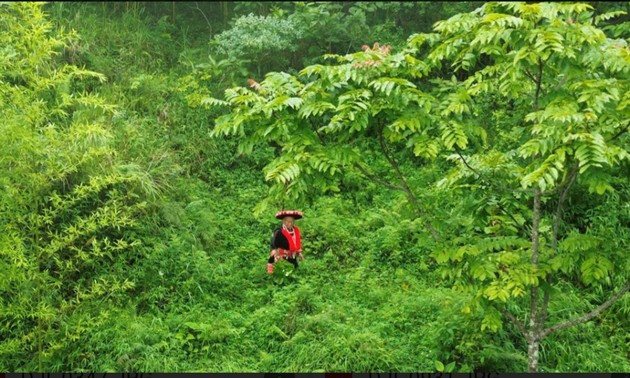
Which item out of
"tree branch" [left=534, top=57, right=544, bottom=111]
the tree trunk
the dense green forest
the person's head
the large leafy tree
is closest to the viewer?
the large leafy tree

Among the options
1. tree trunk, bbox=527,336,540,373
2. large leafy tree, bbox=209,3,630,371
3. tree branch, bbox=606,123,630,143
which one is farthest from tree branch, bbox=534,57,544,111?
tree trunk, bbox=527,336,540,373

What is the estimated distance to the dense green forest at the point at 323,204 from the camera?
19.8 ft

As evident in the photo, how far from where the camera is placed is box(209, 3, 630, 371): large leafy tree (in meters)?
5.52

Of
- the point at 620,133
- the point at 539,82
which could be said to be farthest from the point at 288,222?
the point at 620,133

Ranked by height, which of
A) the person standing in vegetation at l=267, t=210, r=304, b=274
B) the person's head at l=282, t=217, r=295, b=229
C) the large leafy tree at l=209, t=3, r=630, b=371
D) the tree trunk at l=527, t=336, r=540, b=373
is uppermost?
the large leafy tree at l=209, t=3, r=630, b=371

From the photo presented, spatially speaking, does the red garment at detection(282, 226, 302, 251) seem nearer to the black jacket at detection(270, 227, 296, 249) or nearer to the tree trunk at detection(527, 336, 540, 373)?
the black jacket at detection(270, 227, 296, 249)

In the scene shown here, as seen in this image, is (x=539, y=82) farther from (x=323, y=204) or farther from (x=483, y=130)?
(x=323, y=204)

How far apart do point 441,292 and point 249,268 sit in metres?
2.22

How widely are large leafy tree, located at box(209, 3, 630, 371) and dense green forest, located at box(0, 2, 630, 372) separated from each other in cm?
2

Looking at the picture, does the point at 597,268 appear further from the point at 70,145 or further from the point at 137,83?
the point at 137,83

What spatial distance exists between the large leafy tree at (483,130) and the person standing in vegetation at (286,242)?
2241 millimetres

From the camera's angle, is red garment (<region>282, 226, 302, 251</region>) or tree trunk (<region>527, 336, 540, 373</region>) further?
red garment (<region>282, 226, 302, 251</region>)

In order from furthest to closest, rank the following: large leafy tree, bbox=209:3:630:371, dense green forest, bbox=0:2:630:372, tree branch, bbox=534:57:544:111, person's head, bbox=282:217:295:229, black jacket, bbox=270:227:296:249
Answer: person's head, bbox=282:217:295:229
black jacket, bbox=270:227:296:249
dense green forest, bbox=0:2:630:372
tree branch, bbox=534:57:544:111
large leafy tree, bbox=209:3:630:371

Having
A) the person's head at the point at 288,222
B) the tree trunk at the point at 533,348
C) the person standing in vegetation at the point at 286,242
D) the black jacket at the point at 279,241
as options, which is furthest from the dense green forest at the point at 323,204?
the person's head at the point at 288,222
